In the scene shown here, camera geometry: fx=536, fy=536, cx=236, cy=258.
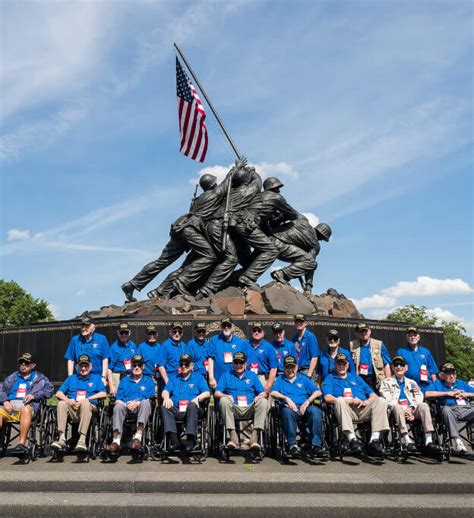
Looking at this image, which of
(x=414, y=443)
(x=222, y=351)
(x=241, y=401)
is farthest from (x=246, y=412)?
(x=414, y=443)

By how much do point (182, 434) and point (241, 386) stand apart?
96cm

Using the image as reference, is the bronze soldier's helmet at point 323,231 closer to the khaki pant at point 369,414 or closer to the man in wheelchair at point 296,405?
the man in wheelchair at point 296,405

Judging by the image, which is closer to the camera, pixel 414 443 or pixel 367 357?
pixel 414 443

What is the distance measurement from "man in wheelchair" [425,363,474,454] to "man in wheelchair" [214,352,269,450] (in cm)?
228

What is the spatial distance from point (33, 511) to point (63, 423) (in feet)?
5.80

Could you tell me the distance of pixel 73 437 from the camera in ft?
23.6

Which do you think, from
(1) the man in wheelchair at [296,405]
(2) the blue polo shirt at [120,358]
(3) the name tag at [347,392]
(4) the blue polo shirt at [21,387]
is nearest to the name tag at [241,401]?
(1) the man in wheelchair at [296,405]

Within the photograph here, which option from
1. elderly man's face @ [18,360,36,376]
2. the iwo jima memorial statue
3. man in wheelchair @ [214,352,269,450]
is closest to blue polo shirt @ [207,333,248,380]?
man in wheelchair @ [214,352,269,450]

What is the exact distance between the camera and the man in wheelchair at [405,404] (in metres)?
6.60

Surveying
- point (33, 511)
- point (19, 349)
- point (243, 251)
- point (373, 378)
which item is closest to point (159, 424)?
point (33, 511)

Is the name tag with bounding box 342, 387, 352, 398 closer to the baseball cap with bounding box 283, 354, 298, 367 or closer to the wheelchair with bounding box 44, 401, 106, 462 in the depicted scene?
the baseball cap with bounding box 283, 354, 298, 367

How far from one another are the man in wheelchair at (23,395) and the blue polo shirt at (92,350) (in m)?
0.61

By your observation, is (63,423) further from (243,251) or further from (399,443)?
(243,251)

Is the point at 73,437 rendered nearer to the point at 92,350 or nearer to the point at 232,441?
the point at 92,350
